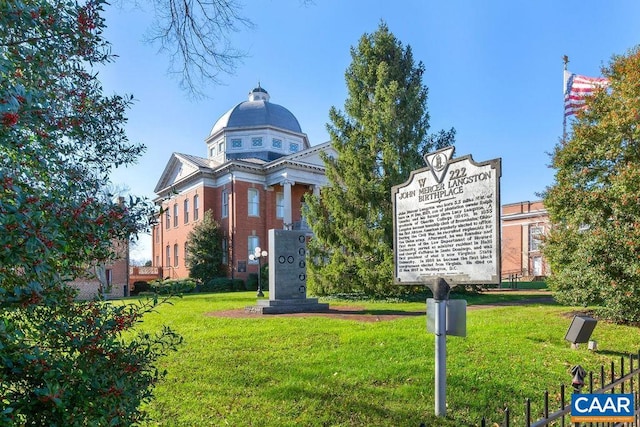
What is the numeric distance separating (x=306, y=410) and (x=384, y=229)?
45.6 feet

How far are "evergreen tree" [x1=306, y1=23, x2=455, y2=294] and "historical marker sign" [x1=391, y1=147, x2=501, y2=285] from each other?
12.1 meters

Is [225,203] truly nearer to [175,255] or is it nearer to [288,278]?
[175,255]

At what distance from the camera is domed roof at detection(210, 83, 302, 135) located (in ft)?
142

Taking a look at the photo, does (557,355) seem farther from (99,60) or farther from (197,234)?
(197,234)

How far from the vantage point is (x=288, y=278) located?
1590 centimetres

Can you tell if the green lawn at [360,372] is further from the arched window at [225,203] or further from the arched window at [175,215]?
the arched window at [175,215]

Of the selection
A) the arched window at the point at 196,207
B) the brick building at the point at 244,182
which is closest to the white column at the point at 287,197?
the brick building at the point at 244,182

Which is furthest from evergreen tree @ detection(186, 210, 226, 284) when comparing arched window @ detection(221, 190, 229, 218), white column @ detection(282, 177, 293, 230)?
white column @ detection(282, 177, 293, 230)

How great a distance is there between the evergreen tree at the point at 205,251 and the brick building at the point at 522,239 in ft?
89.3

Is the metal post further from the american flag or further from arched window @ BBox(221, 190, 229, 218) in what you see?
Result: arched window @ BBox(221, 190, 229, 218)

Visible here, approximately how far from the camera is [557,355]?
295 inches

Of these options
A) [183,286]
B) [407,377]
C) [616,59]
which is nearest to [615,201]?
[616,59]

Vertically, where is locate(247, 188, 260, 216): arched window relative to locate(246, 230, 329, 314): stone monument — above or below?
above

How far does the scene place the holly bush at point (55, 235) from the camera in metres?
2.13
